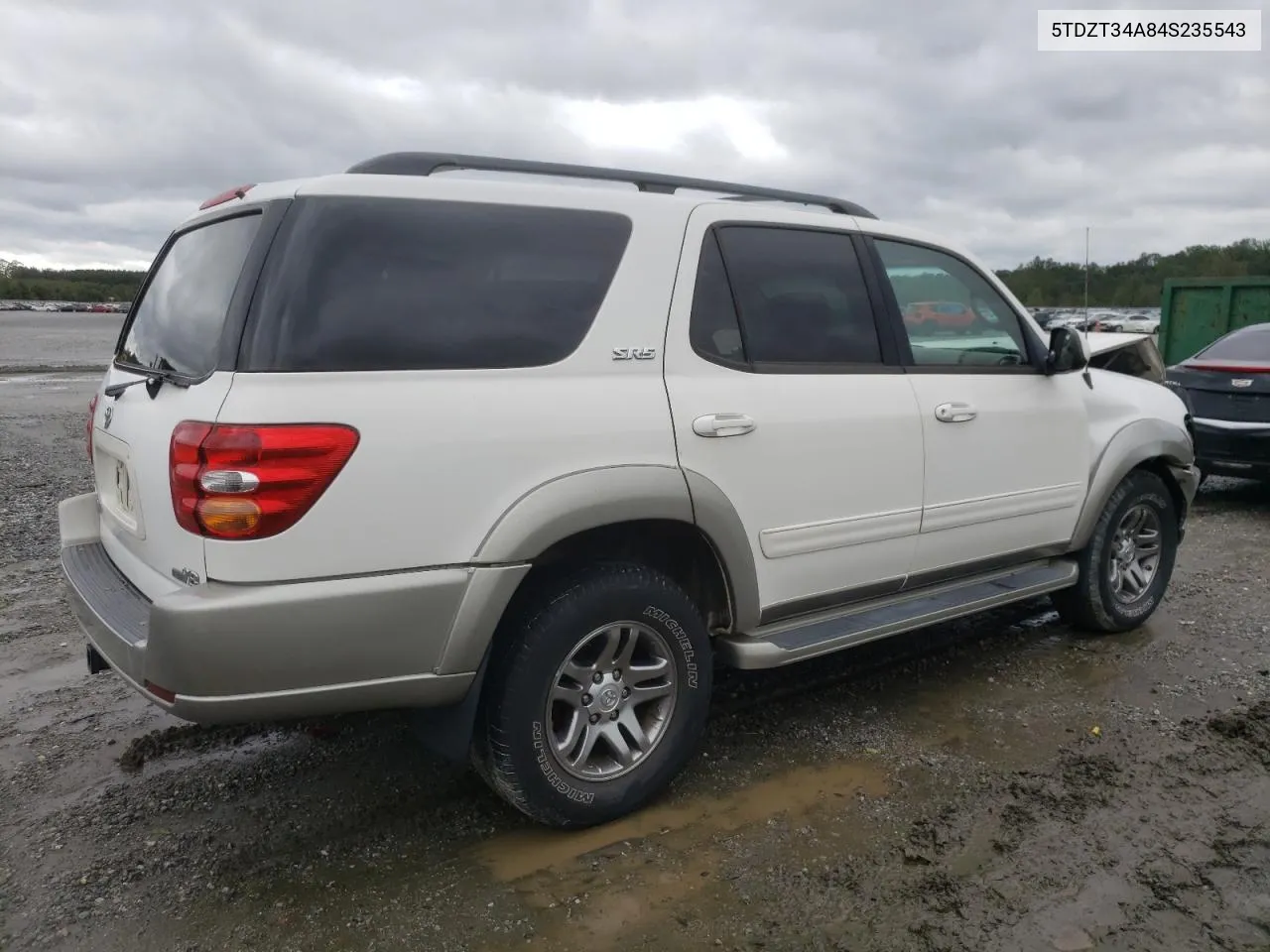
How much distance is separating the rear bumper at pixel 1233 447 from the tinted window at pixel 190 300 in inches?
286

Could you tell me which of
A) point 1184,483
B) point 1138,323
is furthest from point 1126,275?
point 1184,483

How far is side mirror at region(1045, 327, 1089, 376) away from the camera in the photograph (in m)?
4.25

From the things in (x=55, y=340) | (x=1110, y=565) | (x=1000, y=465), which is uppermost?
(x=1000, y=465)

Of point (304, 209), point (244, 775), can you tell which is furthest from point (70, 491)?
point (304, 209)

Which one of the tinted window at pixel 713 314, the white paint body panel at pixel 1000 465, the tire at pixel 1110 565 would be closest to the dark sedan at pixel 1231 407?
the tire at pixel 1110 565

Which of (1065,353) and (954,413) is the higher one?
(1065,353)

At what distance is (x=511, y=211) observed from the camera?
9.63ft

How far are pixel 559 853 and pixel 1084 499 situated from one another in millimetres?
2936

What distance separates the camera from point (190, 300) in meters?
3.03

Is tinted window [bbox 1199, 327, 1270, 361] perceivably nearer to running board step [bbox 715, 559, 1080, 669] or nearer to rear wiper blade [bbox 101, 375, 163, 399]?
running board step [bbox 715, 559, 1080, 669]

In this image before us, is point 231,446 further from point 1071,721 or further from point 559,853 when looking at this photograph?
point 1071,721

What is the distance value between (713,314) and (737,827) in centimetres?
164

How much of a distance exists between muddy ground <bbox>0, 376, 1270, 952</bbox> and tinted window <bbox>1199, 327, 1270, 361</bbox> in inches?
189

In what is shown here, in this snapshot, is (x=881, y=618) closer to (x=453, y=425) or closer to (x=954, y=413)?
(x=954, y=413)
